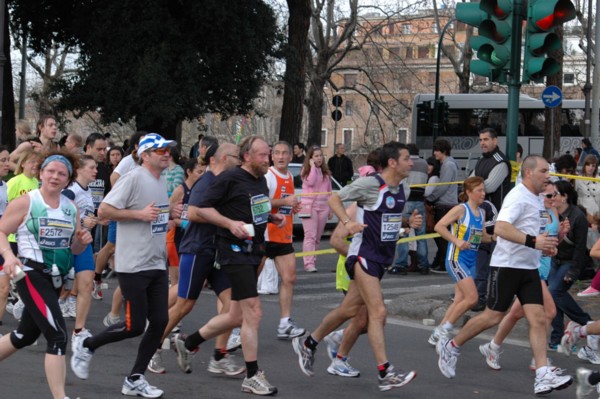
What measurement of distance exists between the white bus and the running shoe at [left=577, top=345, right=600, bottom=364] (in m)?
33.7

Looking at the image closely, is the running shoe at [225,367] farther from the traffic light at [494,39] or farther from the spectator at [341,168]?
the spectator at [341,168]

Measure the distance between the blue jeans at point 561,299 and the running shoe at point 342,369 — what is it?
2.34m

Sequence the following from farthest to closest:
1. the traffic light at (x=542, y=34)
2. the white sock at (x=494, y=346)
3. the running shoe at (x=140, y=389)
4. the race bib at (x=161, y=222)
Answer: the traffic light at (x=542, y=34) → the white sock at (x=494, y=346) → the race bib at (x=161, y=222) → the running shoe at (x=140, y=389)

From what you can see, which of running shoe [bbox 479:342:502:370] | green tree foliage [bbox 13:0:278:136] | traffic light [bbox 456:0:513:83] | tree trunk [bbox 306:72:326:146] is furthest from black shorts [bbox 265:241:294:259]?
tree trunk [bbox 306:72:326:146]

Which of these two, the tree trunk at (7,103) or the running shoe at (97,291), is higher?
the tree trunk at (7,103)

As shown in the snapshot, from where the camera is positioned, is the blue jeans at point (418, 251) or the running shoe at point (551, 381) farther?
the blue jeans at point (418, 251)

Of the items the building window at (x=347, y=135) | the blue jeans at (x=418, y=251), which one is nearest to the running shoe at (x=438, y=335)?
the blue jeans at (x=418, y=251)

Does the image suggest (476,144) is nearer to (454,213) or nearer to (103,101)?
(103,101)

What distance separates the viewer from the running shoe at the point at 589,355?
9.73 metres

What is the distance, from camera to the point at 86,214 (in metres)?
10.6

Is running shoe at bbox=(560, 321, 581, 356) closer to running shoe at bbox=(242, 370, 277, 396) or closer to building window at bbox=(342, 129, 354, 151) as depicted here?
running shoe at bbox=(242, 370, 277, 396)

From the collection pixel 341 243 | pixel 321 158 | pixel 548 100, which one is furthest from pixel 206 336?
pixel 548 100

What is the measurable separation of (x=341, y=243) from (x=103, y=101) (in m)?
19.9

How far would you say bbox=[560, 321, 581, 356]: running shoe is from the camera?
970 centimetres
